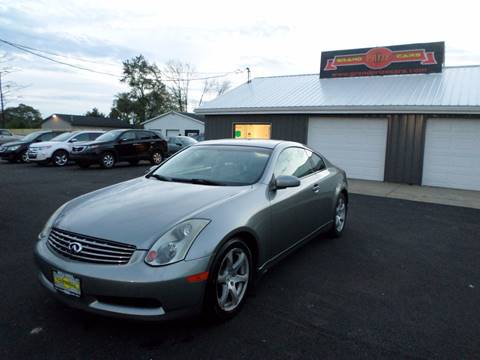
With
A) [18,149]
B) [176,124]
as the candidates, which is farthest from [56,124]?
[18,149]

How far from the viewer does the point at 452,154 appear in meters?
10.9

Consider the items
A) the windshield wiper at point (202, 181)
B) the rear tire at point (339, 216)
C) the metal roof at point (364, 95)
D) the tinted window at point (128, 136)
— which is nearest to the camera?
the windshield wiper at point (202, 181)

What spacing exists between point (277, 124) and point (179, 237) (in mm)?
11651

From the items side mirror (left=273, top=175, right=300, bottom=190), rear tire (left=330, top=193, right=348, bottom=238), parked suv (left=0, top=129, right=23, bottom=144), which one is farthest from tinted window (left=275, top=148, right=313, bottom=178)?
parked suv (left=0, top=129, right=23, bottom=144)

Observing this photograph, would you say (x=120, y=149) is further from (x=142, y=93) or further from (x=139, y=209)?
(x=142, y=93)

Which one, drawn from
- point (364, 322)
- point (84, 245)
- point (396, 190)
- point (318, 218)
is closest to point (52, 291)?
point (84, 245)

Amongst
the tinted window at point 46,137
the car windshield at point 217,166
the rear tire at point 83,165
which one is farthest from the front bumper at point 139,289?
the tinted window at point 46,137

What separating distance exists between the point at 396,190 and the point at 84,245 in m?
9.41

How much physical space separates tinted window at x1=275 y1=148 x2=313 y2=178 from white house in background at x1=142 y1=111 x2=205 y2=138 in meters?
31.7

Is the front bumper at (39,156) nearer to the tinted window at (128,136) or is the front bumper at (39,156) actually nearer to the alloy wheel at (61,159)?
the alloy wheel at (61,159)

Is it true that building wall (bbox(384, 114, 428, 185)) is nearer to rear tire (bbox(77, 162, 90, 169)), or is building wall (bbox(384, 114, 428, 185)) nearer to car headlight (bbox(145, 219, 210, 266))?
car headlight (bbox(145, 219, 210, 266))

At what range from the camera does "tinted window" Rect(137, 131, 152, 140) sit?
15.4 metres

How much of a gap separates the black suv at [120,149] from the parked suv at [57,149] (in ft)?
3.46

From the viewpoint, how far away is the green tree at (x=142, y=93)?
57312mm
